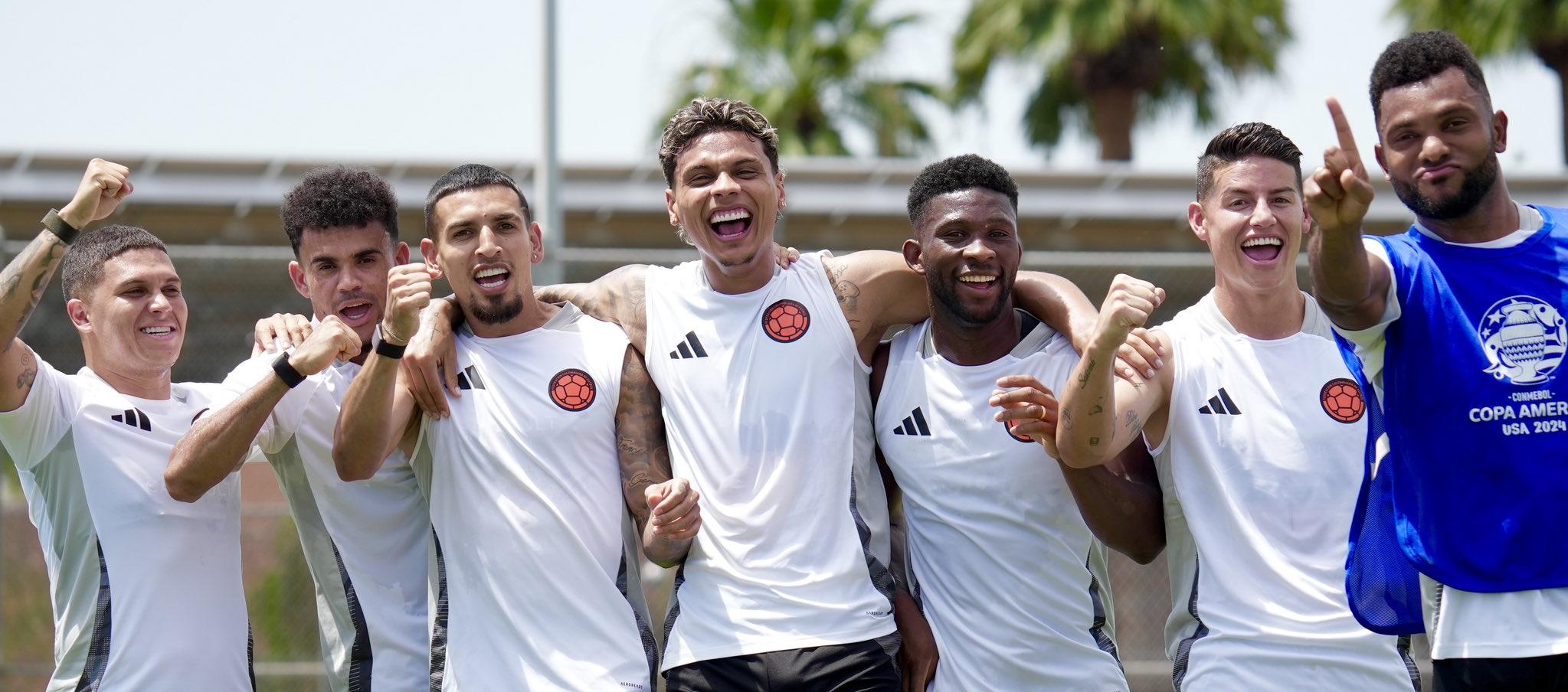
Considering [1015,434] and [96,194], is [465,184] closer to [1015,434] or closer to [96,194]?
[96,194]

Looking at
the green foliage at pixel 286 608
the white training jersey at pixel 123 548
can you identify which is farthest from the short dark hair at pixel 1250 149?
the green foliage at pixel 286 608

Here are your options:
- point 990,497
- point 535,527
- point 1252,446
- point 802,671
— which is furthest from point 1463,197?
point 535,527

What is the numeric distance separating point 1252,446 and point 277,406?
3.22m

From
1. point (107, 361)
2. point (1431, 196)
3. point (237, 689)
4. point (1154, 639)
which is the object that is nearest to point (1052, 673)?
point (1431, 196)

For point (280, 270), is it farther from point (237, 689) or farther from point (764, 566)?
point (764, 566)

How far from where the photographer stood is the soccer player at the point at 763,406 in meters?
4.52

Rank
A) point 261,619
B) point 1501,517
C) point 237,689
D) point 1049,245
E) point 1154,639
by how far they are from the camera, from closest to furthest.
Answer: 1. point 1501,517
2. point 237,689
3. point 1154,639
4. point 261,619
5. point 1049,245

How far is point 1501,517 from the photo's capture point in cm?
370

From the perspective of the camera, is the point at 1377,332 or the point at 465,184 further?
the point at 465,184

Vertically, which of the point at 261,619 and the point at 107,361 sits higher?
the point at 107,361

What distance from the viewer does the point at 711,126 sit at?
494cm

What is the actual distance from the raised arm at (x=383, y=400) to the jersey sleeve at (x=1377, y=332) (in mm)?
2654

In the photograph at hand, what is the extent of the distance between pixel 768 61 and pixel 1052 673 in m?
18.8

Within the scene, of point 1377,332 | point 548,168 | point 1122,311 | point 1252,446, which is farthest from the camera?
point 548,168
